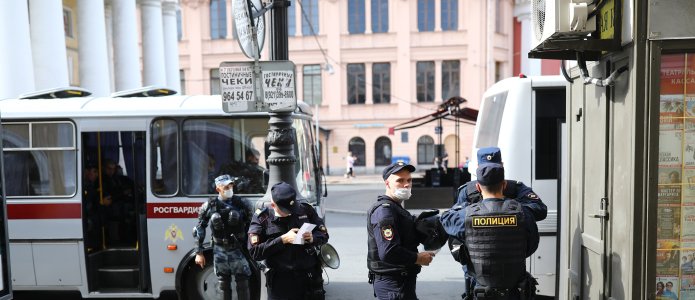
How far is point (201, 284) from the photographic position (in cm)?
720

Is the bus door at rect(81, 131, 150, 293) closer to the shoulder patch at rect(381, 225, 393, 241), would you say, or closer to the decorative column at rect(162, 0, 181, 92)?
the shoulder patch at rect(381, 225, 393, 241)

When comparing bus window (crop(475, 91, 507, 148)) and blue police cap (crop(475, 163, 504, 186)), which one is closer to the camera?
blue police cap (crop(475, 163, 504, 186))

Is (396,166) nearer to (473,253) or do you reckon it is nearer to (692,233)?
(473,253)

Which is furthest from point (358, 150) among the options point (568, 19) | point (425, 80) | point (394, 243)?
point (568, 19)

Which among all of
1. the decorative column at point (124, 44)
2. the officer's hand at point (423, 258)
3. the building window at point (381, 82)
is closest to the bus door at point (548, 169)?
the officer's hand at point (423, 258)

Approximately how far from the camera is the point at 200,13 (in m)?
38.2

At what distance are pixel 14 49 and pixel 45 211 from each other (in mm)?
9953

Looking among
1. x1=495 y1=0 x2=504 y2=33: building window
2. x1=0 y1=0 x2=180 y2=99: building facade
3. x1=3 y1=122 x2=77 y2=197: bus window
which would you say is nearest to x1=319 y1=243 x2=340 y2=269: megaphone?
x1=3 y1=122 x2=77 y2=197: bus window

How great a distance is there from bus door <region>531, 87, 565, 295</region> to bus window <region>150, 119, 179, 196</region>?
4247mm

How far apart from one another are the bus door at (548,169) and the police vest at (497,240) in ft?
9.28

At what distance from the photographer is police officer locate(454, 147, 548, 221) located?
445 centimetres

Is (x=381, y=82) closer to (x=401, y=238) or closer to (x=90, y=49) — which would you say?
(x=90, y=49)

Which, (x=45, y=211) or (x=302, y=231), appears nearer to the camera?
(x=302, y=231)

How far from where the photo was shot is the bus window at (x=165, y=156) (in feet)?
23.8
